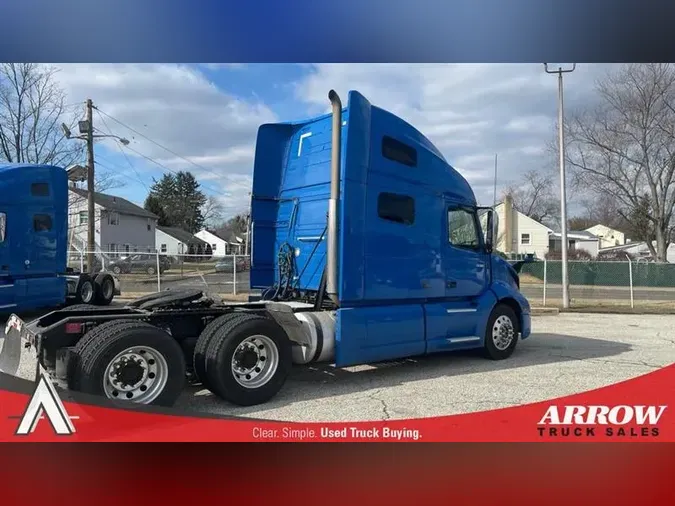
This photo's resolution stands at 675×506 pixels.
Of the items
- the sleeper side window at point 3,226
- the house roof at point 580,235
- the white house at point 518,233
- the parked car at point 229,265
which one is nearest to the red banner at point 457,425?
the parked car at point 229,265

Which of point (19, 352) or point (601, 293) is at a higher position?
point (601, 293)

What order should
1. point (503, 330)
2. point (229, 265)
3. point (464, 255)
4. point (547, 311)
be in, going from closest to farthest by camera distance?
point (229, 265), point (464, 255), point (503, 330), point (547, 311)

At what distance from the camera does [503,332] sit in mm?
6195

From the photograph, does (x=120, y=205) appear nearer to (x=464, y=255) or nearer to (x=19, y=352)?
(x=19, y=352)

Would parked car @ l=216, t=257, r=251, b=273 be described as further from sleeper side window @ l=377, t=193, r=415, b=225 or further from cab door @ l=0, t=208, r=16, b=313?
cab door @ l=0, t=208, r=16, b=313

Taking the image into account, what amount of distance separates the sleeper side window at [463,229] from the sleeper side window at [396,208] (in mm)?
588

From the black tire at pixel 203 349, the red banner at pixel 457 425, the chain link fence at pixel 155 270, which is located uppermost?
the chain link fence at pixel 155 270

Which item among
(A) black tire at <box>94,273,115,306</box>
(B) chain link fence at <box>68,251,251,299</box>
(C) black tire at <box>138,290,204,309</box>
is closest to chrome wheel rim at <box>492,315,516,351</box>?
(B) chain link fence at <box>68,251,251,299</box>

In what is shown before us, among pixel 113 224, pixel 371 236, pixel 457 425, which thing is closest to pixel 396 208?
pixel 371 236

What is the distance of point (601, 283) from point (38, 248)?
8593 millimetres

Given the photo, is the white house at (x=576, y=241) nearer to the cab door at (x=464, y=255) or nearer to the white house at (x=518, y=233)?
the white house at (x=518, y=233)

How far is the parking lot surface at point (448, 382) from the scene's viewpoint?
12.8 ft

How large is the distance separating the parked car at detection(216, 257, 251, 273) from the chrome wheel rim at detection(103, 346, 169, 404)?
1.10 metres
